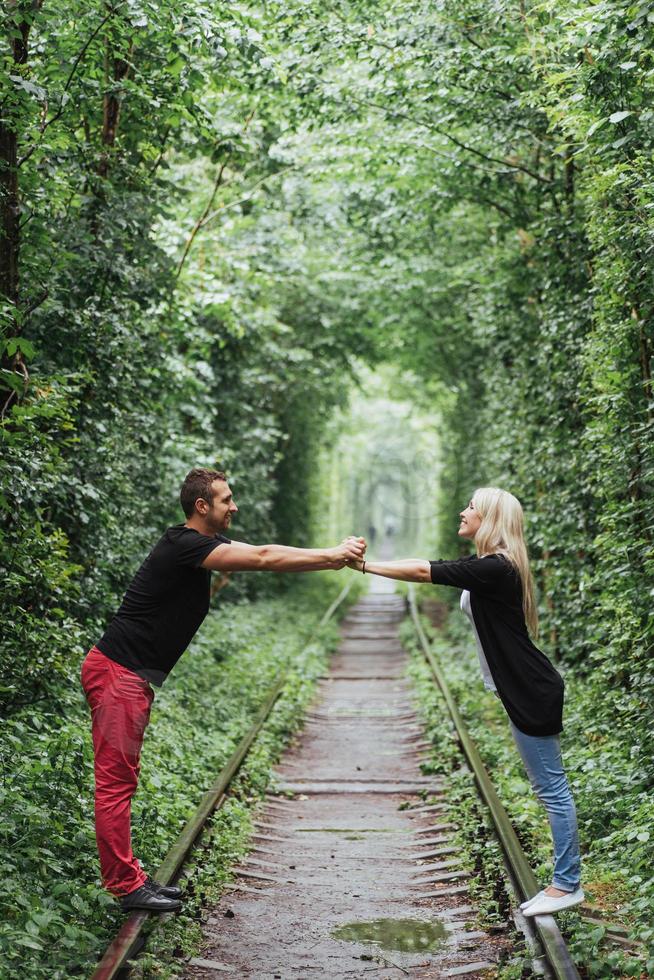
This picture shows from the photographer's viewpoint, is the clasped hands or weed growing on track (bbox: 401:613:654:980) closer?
weed growing on track (bbox: 401:613:654:980)

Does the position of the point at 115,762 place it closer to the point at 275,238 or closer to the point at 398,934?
the point at 398,934

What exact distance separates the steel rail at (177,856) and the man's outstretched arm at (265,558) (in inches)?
69.2

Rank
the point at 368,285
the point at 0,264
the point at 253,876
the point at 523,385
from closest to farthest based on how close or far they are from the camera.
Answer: the point at 253,876
the point at 0,264
the point at 523,385
the point at 368,285

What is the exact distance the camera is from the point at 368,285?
769 inches

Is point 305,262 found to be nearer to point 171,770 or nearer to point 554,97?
point 554,97

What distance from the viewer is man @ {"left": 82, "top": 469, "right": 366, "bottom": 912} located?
5016 millimetres

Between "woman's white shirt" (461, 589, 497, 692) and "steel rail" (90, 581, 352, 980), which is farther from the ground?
"woman's white shirt" (461, 589, 497, 692)

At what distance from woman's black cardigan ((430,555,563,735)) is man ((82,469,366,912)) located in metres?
0.73

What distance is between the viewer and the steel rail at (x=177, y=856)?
4395 mm

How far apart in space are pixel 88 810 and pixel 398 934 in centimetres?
212

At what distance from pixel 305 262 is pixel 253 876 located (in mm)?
15171

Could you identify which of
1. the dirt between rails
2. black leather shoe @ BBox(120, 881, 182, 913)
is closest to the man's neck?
black leather shoe @ BBox(120, 881, 182, 913)

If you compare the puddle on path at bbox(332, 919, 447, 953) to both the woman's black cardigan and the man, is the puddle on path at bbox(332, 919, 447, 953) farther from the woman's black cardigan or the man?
the woman's black cardigan

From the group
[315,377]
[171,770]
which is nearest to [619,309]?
[171,770]
